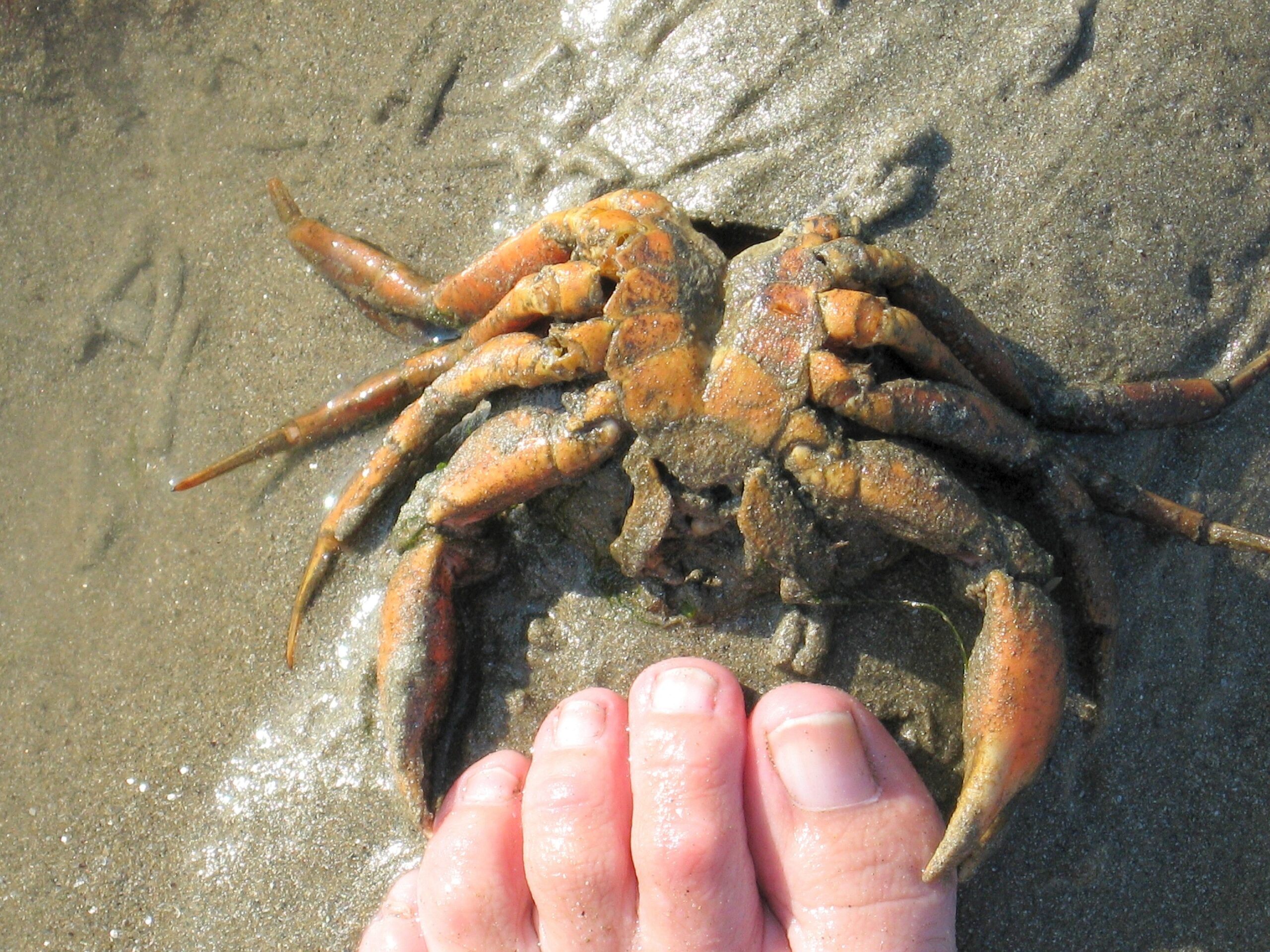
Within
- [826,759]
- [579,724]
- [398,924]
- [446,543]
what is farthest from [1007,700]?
[398,924]

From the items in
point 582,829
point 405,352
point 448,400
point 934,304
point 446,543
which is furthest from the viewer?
point 405,352

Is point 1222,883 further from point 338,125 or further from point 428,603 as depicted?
point 338,125

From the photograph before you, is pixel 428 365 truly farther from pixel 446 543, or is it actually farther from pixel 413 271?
→ pixel 446 543

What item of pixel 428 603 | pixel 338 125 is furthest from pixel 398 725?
pixel 338 125

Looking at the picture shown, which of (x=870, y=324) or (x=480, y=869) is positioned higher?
(x=870, y=324)

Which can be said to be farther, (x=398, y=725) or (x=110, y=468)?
(x=110, y=468)

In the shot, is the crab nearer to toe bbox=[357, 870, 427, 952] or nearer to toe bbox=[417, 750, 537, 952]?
toe bbox=[417, 750, 537, 952]
